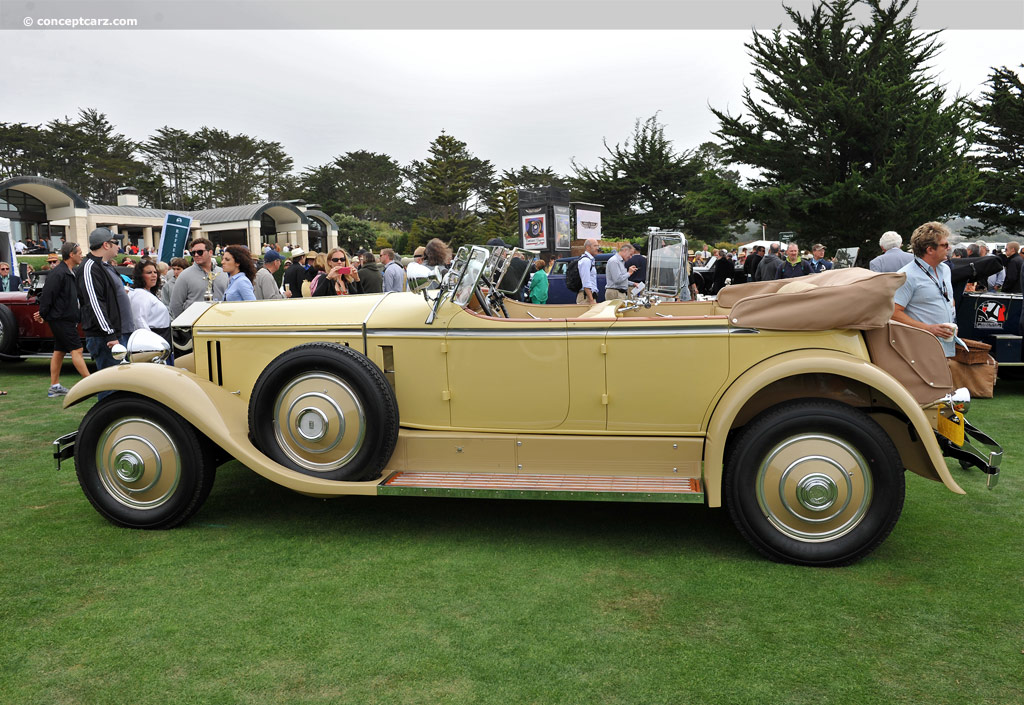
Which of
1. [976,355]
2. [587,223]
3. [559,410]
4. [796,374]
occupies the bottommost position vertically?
[976,355]

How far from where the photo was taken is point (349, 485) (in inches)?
159

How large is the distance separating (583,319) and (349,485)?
5.42 ft

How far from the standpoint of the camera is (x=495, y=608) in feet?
10.8

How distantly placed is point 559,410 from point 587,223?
22851 millimetres

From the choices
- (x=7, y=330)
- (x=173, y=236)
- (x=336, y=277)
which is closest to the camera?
(x=336, y=277)

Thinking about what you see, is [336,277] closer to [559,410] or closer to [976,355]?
[559,410]

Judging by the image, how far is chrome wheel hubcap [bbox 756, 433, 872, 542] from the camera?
143 inches

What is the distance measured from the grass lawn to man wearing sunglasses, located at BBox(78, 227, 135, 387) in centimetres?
235

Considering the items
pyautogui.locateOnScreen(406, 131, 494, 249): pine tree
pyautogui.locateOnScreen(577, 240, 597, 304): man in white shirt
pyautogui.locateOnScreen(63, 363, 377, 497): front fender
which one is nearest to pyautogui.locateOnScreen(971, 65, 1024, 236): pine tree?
pyautogui.locateOnScreen(577, 240, 597, 304): man in white shirt

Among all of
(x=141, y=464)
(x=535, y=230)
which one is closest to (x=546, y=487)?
(x=141, y=464)

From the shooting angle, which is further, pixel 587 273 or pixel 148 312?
pixel 587 273

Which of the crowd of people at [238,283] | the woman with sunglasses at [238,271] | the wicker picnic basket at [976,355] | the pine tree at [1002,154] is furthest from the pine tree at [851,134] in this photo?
the woman with sunglasses at [238,271]

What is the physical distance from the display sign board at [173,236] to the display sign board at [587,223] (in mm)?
15354

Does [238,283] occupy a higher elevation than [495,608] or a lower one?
higher
